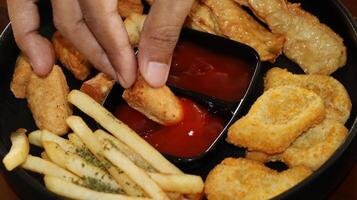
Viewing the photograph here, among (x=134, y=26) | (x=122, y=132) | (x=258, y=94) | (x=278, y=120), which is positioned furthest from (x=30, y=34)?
(x=278, y=120)

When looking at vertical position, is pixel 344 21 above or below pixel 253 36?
above

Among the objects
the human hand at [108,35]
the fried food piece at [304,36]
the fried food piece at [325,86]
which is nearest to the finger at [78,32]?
the human hand at [108,35]

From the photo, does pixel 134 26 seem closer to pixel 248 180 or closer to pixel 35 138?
pixel 35 138

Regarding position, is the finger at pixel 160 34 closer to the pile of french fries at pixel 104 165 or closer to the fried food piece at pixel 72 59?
the pile of french fries at pixel 104 165

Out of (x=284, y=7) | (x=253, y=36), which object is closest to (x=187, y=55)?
(x=253, y=36)

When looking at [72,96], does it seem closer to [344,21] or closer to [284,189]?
[284,189]
